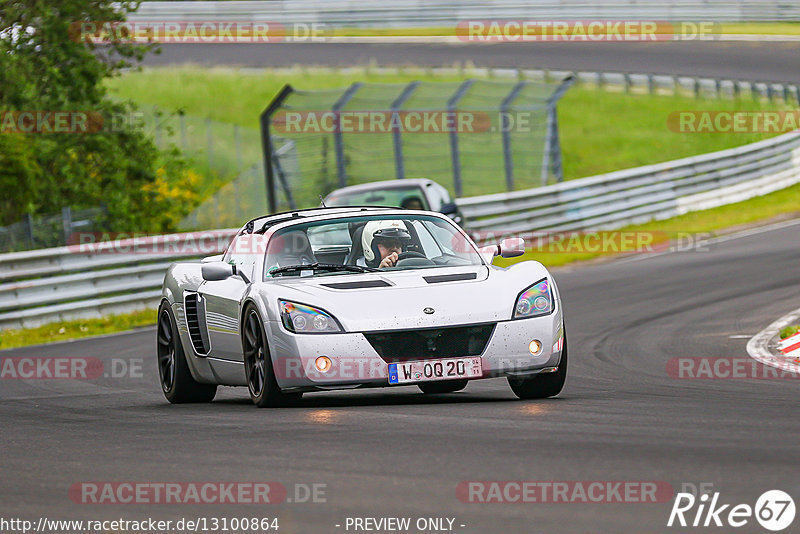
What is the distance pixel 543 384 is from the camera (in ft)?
30.1

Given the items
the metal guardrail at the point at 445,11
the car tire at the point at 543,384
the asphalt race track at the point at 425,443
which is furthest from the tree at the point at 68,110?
the metal guardrail at the point at 445,11

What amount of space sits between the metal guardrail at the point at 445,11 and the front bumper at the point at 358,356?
34812 millimetres

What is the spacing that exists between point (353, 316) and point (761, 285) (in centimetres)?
1022

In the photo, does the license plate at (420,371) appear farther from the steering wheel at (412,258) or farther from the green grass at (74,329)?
the green grass at (74,329)

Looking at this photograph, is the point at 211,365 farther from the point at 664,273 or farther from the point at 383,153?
the point at 383,153

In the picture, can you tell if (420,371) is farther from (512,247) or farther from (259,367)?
(512,247)

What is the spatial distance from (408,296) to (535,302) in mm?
847

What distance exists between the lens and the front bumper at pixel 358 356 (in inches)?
337

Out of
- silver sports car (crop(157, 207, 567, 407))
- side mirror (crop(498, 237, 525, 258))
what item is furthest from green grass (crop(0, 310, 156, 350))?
side mirror (crop(498, 237, 525, 258))

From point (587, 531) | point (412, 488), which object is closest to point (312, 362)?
point (412, 488)

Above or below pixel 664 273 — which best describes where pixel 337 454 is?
above

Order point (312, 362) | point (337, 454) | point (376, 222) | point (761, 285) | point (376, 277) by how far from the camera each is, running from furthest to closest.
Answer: point (761, 285) < point (376, 222) < point (376, 277) < point (312, 362) < point (337, 454)

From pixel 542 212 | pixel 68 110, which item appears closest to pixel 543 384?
pixel 68 110

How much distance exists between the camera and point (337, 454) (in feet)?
22.4
